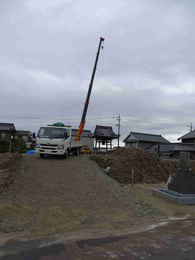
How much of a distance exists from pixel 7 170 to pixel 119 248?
808 cm

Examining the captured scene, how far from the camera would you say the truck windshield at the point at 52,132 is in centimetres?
1544

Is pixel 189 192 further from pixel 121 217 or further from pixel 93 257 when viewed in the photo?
pixel 93 257

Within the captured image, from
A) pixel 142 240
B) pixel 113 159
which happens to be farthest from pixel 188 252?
pixel 113 159

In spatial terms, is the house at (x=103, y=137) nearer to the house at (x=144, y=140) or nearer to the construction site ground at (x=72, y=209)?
the house at (x=144, y=140)

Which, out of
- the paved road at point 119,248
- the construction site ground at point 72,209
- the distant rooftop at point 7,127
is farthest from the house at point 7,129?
the paved road at point 119,248

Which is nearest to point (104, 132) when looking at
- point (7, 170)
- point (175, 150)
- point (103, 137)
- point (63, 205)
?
point (103, 137)

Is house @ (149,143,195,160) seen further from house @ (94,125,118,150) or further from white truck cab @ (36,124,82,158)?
white truck cab @ (36,124,82,158)

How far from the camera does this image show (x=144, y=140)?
3956 centimetres

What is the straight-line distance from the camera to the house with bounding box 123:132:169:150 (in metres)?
39.3

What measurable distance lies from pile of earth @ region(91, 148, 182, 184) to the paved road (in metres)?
8.85

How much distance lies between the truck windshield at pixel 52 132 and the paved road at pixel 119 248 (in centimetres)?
1067

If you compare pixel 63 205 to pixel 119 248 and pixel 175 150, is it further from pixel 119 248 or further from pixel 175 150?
pixel 175 150

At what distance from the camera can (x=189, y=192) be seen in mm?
10312

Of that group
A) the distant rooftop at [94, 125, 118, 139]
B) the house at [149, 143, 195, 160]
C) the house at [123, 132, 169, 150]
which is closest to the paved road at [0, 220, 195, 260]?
the house at [149, 143, 195, 160]
